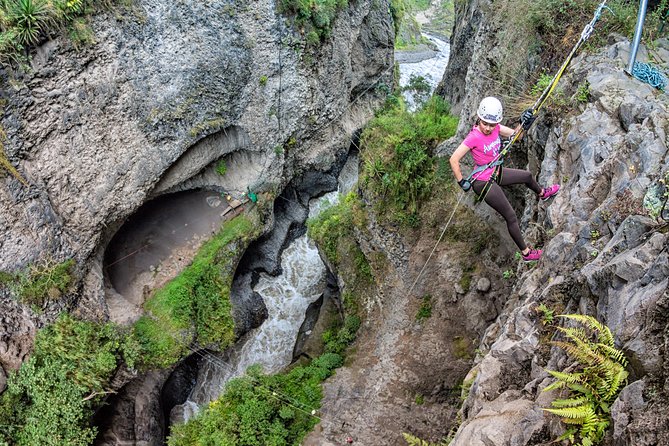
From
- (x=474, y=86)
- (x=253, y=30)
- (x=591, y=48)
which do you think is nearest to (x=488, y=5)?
(x=474, y=86)

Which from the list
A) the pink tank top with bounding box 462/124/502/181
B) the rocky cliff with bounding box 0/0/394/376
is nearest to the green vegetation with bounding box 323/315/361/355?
the rocky cliff with bounding box 0/0/394/376

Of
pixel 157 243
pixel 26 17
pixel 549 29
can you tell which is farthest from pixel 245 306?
pixel 549 29

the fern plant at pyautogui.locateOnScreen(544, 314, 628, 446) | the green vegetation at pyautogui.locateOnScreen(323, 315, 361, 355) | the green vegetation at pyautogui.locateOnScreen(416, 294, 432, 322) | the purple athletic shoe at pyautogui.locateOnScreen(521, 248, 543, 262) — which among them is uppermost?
the fern plant at pyautogui.locateOnScreen(544, 314, 628, 446)

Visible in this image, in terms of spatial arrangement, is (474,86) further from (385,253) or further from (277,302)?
(277,302)

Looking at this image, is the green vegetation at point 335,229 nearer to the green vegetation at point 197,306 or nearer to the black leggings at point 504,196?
the green vegetation at point 197,306

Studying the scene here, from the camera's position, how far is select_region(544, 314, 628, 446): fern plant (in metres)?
3.04

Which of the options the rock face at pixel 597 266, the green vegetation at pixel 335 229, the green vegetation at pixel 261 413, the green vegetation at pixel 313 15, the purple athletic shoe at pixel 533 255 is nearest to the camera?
the rock face at pixel 597 266

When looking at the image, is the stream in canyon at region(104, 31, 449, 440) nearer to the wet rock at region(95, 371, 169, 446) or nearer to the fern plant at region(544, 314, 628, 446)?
the wet rock at region(95, 371, 169, 446)

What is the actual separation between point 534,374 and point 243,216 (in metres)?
12.8

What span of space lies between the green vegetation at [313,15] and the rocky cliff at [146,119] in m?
Answer: 0.31

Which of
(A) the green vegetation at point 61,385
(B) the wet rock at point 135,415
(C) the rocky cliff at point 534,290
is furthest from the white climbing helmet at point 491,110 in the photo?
(B) the wet rock at point 135,415

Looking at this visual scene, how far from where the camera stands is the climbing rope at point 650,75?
587cm

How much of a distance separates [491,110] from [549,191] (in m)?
1.57

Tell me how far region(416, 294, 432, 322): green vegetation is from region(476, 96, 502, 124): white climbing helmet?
600 centimetres
